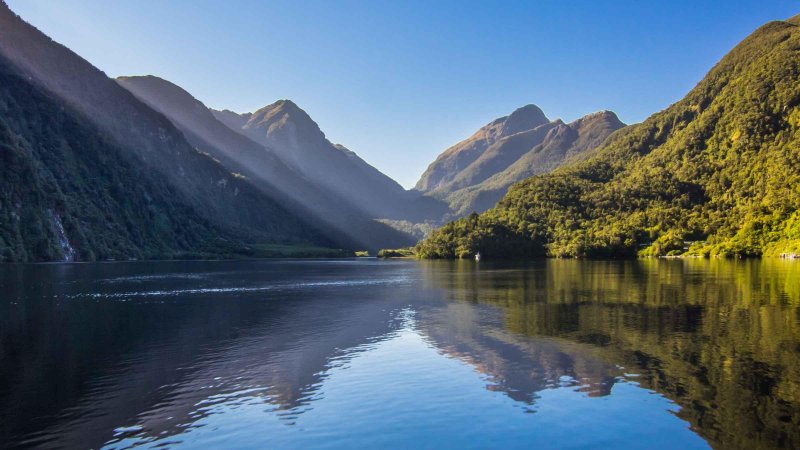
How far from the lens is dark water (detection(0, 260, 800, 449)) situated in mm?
23000

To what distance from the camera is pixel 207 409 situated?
26.4m

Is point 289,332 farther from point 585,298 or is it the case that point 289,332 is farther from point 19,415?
point 585,298

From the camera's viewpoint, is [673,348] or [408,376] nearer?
[408,376]

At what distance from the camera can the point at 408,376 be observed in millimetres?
32719

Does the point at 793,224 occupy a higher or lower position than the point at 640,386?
higher

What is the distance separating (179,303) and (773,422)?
6679 cm

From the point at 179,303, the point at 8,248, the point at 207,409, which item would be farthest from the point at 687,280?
the point at 8,248

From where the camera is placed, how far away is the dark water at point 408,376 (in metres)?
23.0

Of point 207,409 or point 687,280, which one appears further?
point 687,280

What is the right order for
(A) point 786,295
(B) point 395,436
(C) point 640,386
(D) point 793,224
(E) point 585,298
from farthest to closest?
(D) point 793,224, (E) point 585,298, (A) point 786,295, (C) point 640,386, (B) point 395,436

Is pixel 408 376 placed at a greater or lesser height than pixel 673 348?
lesser

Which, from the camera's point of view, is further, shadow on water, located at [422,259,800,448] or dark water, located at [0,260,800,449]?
shadow on water, located at [422,259,800,448]

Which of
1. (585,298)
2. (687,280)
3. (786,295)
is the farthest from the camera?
(687,280)

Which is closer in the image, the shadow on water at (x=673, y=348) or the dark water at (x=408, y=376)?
the dark water at (x=408, y=376)
